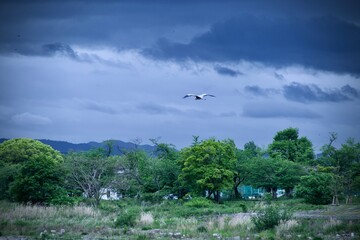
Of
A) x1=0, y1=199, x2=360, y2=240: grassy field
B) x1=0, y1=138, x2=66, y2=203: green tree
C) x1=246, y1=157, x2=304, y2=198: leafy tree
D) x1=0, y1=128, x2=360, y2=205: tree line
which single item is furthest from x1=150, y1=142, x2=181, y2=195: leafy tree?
x1=0, y1=199, x2=360, y2=240: grassy field

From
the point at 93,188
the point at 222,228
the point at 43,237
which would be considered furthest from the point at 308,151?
the point at 43,237

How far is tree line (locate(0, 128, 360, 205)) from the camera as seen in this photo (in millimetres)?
65625

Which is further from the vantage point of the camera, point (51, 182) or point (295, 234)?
point (51, 182)

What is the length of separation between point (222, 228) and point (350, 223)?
1015 centimetres

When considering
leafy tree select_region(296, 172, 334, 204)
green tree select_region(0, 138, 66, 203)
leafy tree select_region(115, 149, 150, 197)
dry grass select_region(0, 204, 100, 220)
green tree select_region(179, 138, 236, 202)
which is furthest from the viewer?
green tree select_region(179, 138, 236, 202)

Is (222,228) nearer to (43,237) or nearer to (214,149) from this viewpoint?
(43,237)

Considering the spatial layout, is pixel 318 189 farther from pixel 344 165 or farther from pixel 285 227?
pixel 285 227

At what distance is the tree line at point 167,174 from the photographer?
6562cm

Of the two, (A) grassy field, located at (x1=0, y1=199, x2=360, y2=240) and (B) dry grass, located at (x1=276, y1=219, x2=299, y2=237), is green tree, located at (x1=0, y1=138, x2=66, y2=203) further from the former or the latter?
(B) dry grass, located at (x1=276, y1=219, x2=299, y2=237)

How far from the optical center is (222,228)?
44.1 metres

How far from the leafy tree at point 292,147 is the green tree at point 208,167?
3023cm

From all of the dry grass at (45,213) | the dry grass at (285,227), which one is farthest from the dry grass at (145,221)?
the dry grass at (285,227)

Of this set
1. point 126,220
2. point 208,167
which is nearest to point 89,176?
point 208,167

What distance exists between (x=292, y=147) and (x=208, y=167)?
41.9m
